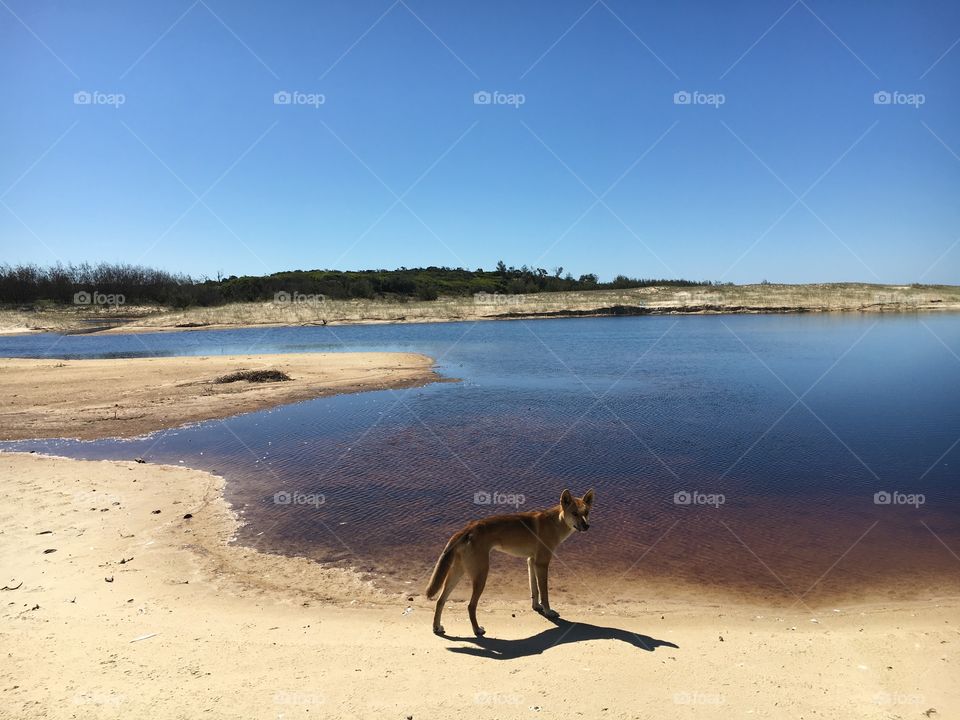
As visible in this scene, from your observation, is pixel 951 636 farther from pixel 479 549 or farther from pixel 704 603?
pixel 479 549

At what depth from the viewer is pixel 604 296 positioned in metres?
84.8

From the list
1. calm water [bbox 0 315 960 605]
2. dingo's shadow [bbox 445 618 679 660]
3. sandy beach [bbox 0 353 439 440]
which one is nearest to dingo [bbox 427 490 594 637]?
dingo's shadow [bbox 445 618 679 660]

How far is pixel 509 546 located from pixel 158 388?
20.7 metres

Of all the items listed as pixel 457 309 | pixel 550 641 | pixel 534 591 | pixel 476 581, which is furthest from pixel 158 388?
pixel 457 309

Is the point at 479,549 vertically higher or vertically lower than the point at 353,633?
higher

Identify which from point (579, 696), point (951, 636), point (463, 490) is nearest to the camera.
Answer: point (579, 696)

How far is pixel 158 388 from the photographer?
23406 mm

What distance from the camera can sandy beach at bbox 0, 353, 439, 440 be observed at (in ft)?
59.4

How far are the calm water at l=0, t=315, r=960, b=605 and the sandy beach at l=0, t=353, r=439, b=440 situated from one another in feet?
5.28

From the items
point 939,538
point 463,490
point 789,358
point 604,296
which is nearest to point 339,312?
point 604,296

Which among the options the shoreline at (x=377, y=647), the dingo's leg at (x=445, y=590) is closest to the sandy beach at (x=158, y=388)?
the shoreline at (x=377, y=647)

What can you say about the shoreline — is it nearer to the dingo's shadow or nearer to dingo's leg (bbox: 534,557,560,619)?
the dingo's shadow

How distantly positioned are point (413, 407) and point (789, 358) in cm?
2166

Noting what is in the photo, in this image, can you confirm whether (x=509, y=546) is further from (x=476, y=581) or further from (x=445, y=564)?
(x=445, y=564)
